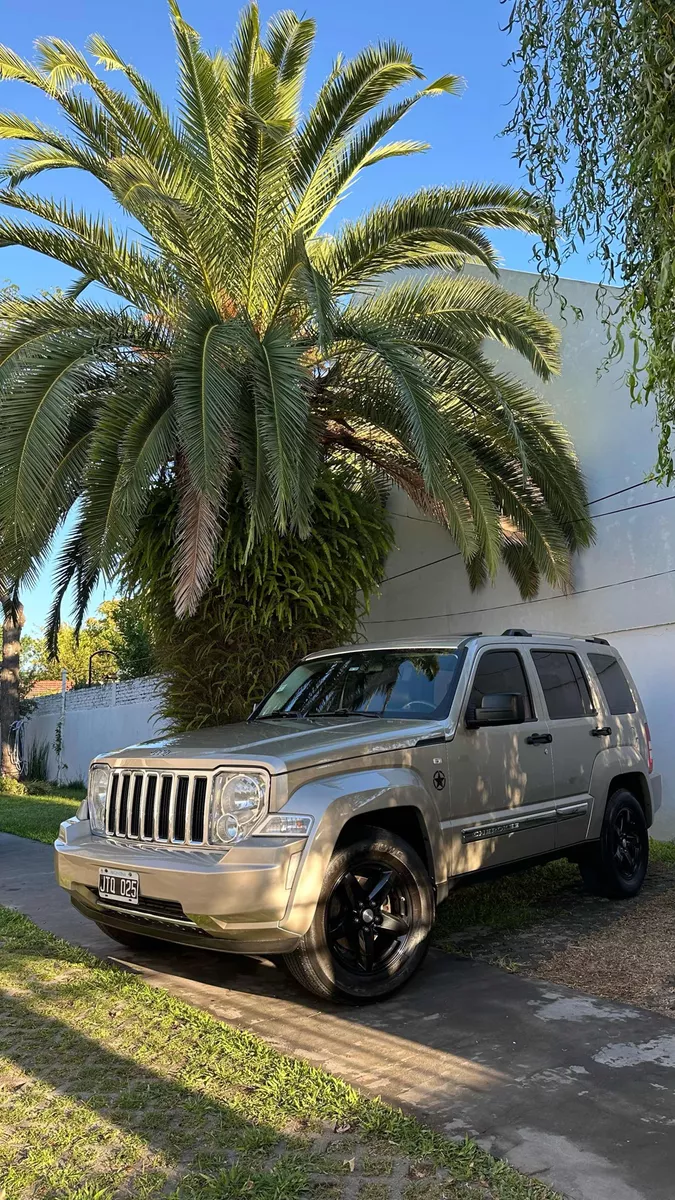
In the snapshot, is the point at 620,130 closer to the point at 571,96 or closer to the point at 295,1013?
the point at 571,96

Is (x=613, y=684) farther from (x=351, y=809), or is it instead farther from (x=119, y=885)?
(x=119, y=885)

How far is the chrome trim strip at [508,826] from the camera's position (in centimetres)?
548

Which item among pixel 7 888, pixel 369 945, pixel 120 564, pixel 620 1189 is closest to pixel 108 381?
pixel 120 564

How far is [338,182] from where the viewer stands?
950 centimetres

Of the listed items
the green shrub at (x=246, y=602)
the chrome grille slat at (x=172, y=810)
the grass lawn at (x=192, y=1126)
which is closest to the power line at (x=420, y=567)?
the green shrub at (x=246, y=602)

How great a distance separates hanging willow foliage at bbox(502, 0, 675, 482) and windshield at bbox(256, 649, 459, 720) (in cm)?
189

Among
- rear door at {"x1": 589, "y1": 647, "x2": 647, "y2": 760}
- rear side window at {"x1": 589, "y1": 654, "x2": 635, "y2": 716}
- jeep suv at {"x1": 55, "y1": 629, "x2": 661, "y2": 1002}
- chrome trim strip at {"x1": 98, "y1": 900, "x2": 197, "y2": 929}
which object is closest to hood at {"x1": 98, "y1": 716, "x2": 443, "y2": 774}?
jeep suv at {"x1": 55, "y1": 629, "x2": 661, "y2": 1002}

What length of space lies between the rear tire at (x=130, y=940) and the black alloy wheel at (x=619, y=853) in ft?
10.3

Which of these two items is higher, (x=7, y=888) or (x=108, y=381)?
(x=108, y=381)

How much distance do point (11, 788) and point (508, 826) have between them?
17106mm

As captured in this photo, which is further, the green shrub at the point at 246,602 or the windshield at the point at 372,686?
the green shrub at the point at 246,602

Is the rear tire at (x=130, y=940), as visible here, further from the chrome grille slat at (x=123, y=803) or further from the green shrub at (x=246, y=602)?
the green shrub at (x=246, y=602)

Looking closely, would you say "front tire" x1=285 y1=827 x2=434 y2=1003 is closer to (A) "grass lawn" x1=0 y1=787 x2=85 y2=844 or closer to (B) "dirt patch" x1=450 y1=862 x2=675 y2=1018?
(B) "dirt patch" x1=450 y1=862 x2=675 y2=1018

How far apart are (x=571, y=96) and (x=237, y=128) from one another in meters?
4.77
